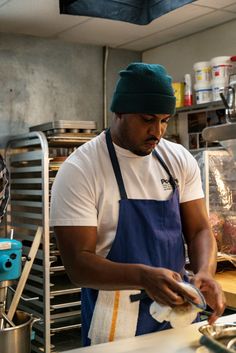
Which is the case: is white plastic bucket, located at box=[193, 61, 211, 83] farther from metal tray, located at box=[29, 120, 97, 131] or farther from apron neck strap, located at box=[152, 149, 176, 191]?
apron neck strap, located at box=[152, 149, 176, 191]

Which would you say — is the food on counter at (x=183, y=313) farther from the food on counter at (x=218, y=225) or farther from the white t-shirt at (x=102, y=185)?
the food on counter at (x=218, y=225)

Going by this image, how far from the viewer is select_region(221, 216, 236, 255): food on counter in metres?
3.12

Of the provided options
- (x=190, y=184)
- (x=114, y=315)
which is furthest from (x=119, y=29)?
(x=114, y=315)

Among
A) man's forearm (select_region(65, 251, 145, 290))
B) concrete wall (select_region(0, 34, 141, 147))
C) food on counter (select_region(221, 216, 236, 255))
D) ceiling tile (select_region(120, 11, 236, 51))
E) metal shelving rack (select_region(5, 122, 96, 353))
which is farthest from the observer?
concrete wall (select_region(0, 34, 141, 147))

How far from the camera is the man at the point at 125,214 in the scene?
172cm

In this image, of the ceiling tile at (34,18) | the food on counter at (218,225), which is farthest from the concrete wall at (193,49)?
the food on counter at (218,225)

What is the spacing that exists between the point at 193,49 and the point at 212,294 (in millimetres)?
3040

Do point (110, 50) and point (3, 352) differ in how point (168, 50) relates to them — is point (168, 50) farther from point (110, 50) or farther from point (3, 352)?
point (3, 352)

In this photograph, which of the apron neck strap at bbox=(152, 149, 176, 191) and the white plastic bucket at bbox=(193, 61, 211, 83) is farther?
the white plastic bucket at bbox=(193, 61, 211, 83)

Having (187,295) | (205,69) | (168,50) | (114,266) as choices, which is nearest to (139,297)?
(114,266)

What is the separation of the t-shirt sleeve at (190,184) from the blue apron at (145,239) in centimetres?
7

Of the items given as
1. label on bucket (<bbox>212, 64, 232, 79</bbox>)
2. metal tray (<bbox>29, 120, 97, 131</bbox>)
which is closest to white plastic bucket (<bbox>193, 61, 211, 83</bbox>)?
label on bucket (<bbox>212, 64, 232, 79</bbox>)

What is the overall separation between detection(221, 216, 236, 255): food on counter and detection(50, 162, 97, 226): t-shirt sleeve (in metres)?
1.57

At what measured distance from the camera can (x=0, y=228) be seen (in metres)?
4.17
